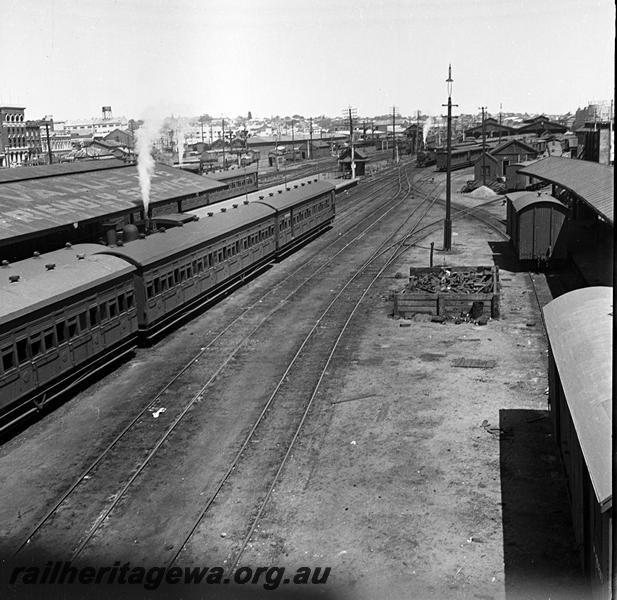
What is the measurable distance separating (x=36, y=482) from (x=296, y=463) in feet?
17.0

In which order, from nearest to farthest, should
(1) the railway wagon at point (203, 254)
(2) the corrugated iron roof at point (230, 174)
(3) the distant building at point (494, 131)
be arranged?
(1) the railway wagon at point (203, 254)
(2) the corrugated iron roof at point (230, 174)
(3) the distant building at point (494, 131)

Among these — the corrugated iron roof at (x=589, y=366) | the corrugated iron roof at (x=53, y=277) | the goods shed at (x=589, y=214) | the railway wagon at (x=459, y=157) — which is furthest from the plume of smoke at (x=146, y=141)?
the railway wagon at (x=459, y=157)

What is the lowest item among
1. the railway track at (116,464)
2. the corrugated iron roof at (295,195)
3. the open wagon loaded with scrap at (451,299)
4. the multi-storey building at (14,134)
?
the railway track at (116,464)

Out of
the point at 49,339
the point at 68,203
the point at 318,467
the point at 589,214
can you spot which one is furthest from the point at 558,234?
the point at 49,339

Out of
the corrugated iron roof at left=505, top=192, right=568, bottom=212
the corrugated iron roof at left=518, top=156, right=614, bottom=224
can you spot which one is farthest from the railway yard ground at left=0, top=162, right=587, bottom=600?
the corrugated iron roof at left=505, top=192, right=568, bottom=212

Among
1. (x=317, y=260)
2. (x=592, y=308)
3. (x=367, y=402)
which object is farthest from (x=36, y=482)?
(x=317, y=260)

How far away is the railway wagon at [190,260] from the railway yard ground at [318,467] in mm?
1277

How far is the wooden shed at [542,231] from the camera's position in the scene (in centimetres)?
3231

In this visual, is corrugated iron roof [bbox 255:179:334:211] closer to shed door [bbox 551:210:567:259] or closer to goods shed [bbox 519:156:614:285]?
shed door [bbox 551:210:567:259]

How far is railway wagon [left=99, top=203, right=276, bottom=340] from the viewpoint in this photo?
74.2 feet

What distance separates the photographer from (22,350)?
16312 millimetres

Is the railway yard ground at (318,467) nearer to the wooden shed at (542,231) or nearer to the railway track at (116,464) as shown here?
the railway track at (116,464)

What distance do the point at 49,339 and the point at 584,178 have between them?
27735 mm

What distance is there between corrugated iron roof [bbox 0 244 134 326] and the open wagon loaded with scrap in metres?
10.1
